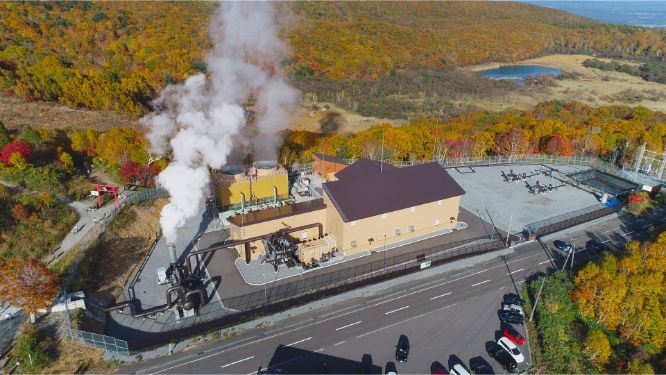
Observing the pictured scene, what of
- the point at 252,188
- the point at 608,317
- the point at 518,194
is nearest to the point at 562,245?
the point at 608,317

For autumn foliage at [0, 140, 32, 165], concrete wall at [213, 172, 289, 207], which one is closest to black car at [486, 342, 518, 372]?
concrete wall at [213, 172, 289, 207]

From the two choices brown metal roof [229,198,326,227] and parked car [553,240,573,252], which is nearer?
brown metal roof [229,198,326,227]

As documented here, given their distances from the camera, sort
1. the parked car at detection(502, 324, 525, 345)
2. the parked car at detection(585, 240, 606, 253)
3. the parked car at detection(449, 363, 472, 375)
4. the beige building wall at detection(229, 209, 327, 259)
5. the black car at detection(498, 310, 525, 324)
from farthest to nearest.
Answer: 1. the parked car at detection(585, 240, 606, 253)
2. the beige building wall at detection(229, 209, 327, 259)
3. the black car at detection(498, 310, 525, 324)
4. the parked car at detection(502, 324, 525, 345)
5. the parked car at detection(449, 363, 472, 375)

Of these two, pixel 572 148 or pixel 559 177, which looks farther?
pixel 572 148

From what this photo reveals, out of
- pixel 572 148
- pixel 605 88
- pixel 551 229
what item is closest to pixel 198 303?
pixel 551 229

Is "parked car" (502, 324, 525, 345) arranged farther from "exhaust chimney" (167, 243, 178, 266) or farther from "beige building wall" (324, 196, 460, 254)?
"exhaust chimney" (167, 243, 178, 266)

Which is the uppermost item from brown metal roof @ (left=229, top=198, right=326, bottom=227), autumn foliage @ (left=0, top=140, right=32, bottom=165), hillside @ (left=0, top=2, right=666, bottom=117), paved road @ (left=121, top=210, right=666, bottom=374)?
hillside @ (left=0, top=2, right=666, bottom=117)

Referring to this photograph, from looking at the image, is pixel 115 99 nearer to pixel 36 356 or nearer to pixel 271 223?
pixel 271 223
